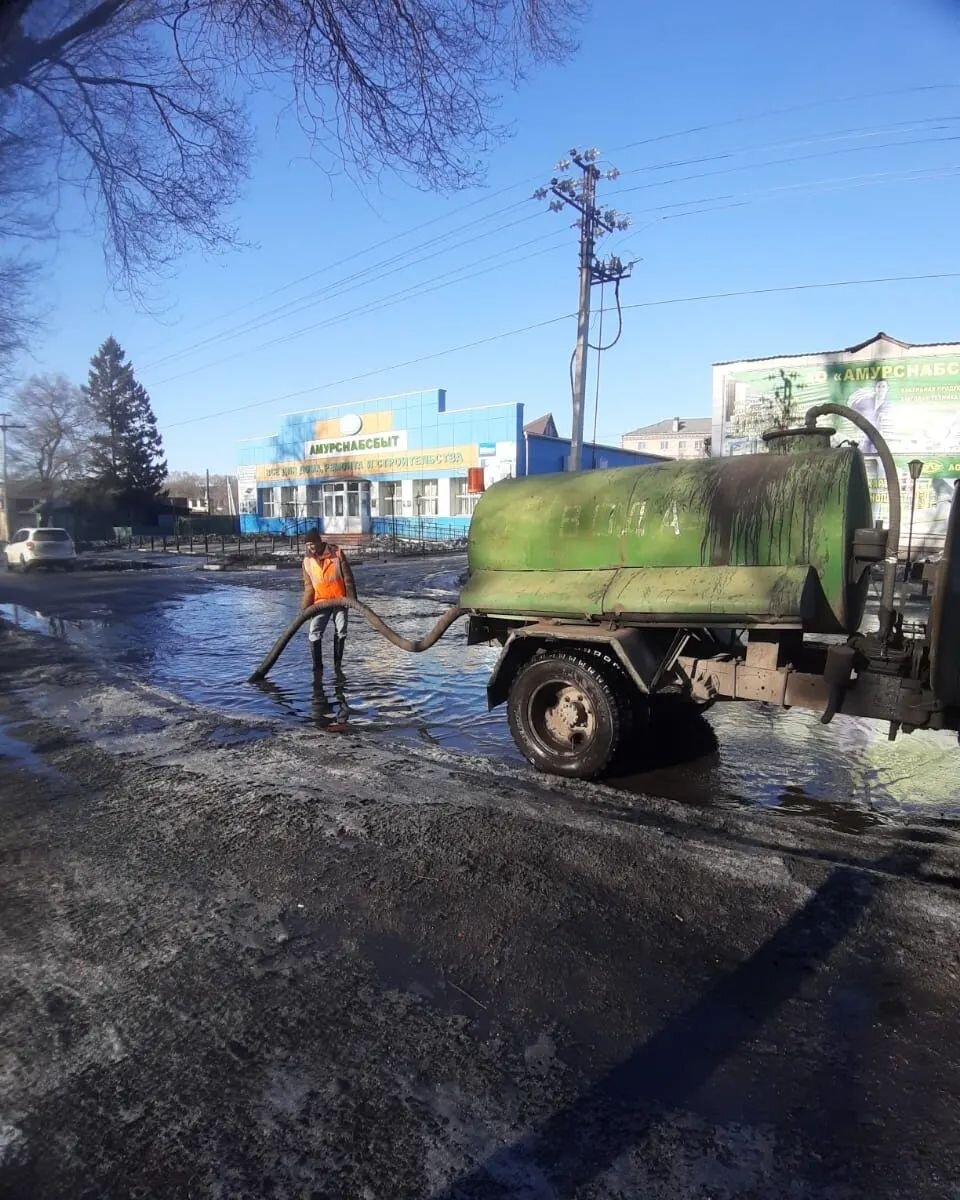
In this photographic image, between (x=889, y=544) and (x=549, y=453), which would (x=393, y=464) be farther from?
(x=889, y=544)

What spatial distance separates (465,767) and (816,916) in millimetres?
2736

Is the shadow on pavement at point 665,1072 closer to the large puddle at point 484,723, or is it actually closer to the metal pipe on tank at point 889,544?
the large puddle at point 484,723

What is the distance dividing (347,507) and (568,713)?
140 feet

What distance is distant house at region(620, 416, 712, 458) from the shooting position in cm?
10581

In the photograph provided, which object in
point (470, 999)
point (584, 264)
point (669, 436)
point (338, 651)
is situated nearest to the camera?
point (470, 999)

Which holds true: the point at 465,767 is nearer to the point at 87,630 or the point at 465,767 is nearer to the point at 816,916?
the point at 816,916

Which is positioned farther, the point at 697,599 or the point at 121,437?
the point at 121,437

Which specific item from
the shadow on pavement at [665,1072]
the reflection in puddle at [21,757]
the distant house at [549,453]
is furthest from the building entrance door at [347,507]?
the shadow on pavement at [665,1072]

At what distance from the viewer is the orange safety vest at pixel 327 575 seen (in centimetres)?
915

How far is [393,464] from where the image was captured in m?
43.9

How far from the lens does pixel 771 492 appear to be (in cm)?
502

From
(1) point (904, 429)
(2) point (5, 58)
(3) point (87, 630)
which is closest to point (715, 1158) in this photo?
(2) point (5, 58)

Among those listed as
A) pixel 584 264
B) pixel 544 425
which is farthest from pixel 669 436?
pixel 584 264

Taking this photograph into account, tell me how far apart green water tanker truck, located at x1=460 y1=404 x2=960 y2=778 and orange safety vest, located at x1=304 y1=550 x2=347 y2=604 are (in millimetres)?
3356
